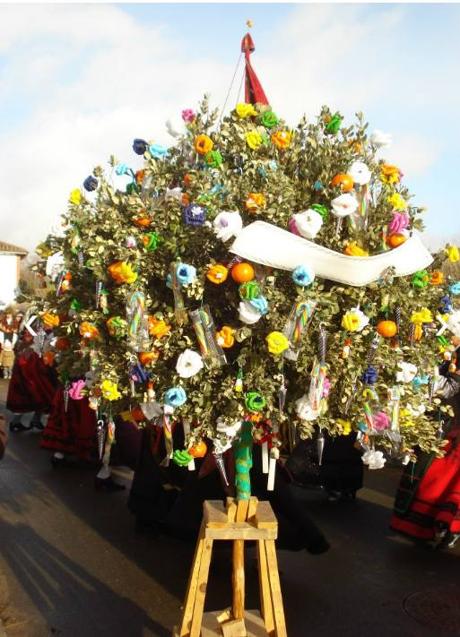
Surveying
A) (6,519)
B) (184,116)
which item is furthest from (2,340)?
(184,116)

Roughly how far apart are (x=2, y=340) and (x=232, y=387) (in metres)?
15.2

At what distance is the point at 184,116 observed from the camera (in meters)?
3.28

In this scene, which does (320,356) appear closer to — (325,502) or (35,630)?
(35,630)

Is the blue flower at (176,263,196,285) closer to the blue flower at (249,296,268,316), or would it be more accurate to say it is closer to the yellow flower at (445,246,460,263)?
the blue flower at (249,296,268,316)

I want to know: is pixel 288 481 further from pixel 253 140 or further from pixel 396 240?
pixel 253 140

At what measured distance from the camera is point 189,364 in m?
2.99

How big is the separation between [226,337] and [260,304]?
241 millimetres

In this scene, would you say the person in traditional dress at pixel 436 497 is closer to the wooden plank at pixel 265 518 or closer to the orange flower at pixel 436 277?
the orange flower at pixel 436 277

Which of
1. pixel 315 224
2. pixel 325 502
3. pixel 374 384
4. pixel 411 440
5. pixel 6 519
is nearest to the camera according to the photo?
pixel 315 224

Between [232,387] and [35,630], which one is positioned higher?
[232,387]

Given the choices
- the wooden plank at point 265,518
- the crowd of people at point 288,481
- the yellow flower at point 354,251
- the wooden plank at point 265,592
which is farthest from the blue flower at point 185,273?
the wooden plank at point 265,592

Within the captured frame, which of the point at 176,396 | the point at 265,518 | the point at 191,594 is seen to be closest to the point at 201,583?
the point at 191,594

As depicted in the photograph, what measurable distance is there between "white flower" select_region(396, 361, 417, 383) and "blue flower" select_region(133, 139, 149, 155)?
156 cm

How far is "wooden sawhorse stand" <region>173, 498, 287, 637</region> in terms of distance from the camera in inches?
134
